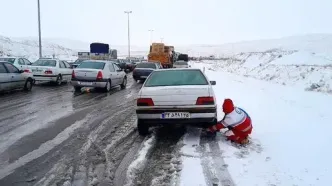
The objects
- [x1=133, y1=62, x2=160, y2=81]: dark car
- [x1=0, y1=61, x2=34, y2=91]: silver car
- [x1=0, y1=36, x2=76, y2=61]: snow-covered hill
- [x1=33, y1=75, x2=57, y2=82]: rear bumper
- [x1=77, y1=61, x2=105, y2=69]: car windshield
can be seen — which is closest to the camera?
[x1=0, y1=61, x2=34, y2=91]: silver car

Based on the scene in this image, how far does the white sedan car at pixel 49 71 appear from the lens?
19406 mm

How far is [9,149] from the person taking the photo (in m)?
6.18

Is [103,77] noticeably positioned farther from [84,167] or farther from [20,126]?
[84,167]

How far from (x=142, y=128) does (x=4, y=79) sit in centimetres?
964

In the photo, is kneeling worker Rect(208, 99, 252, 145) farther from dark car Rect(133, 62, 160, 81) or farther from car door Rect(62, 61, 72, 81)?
dark car Rect(133, 62, 160, 81)

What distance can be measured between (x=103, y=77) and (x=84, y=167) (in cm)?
1177

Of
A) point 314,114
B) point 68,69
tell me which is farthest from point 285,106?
point 68,69

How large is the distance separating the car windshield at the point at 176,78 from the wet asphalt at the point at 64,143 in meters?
1.26

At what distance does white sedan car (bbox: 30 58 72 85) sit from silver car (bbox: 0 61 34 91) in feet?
8.18

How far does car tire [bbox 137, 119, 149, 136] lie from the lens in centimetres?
739

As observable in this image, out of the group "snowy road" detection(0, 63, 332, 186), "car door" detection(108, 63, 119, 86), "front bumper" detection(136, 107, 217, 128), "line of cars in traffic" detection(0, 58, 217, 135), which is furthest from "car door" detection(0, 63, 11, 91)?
"front bumper" detection(136, 107, 217, 128)

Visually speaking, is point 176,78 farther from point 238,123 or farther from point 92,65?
point 92,65

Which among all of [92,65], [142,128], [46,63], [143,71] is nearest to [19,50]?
[143,71]

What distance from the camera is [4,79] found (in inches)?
580
